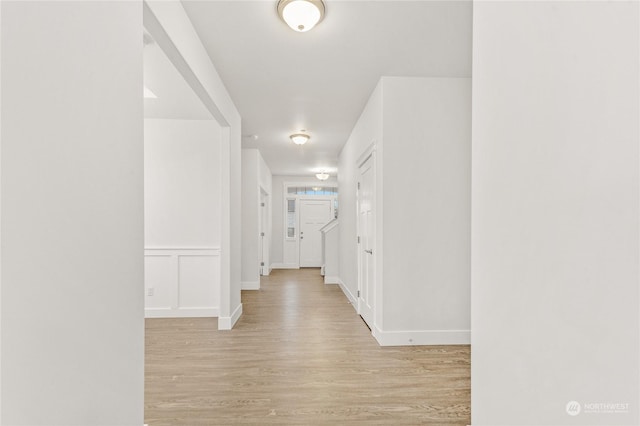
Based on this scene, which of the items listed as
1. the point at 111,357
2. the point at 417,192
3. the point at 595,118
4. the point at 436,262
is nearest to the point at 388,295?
the point at 436,262

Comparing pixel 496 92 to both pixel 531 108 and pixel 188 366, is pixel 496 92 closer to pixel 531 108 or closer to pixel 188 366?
pixel 531 108

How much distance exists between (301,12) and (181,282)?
3460 millimetres

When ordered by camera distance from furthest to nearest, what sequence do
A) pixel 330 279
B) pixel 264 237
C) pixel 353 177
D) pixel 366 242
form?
pixel 264 237
pixel 330 279
pixel 353 177
pixel 366 242

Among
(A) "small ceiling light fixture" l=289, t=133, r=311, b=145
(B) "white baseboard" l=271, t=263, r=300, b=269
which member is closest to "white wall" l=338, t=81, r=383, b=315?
(A) "small ceiling light fixture" l=289, t=133, r=311, b=145

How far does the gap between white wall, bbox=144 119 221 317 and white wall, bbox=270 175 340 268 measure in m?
4.88

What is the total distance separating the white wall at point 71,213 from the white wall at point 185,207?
111 inches

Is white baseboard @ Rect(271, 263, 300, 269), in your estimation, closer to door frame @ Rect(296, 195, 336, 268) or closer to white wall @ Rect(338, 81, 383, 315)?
door frame @ Rect(296, 195, 336, 268)

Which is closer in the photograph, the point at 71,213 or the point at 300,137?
the point at 71,213

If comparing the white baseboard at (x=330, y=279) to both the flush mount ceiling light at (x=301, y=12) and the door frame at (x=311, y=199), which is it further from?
the flush mount ceiling light at (x=301, y=12)

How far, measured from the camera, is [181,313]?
429cm

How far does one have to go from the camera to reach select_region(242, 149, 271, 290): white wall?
624 centimetres

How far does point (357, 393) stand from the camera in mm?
2355

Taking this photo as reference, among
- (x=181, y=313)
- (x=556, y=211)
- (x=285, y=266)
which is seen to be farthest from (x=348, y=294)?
(x=556, y=211)

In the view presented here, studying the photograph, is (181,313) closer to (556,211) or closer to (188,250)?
(188,250)
